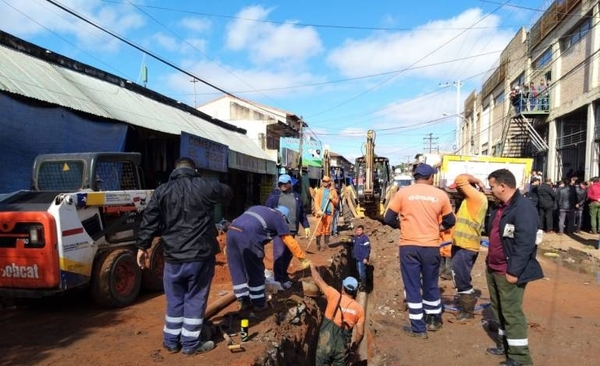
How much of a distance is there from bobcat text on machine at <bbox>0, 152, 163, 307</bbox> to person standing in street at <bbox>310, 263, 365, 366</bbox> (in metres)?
2.76

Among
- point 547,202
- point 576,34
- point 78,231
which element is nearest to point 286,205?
point 78,231

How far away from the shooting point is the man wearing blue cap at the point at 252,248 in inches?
229

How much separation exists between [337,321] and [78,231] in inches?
129

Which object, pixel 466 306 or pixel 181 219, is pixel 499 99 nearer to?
pixel 466 306

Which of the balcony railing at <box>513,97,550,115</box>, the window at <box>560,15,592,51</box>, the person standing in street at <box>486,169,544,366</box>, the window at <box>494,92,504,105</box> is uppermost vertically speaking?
the window at <box>560,15,592,51</box>

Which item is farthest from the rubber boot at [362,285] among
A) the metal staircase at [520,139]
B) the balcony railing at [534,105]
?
the balcony railing at [534,105]

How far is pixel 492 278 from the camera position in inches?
181

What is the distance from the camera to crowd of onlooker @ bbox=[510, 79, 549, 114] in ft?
72.6

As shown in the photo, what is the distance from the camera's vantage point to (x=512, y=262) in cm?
423

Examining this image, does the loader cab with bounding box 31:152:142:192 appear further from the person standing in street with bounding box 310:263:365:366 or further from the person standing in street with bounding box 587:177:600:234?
the person standing in street with bounding box 587:177:600:234

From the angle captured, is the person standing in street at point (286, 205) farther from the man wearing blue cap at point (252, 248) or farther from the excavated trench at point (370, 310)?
the man wearing blue cap at point (252, 248)

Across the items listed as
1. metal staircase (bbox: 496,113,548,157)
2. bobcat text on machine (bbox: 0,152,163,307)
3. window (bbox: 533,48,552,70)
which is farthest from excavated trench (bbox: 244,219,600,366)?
window (bbox: 533,48,552,70)

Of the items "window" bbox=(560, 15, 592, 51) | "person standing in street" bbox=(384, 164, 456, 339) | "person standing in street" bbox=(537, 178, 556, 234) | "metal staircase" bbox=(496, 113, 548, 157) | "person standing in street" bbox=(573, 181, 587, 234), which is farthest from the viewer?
"metal staircase" bbox=(496, 113, 548, 157)

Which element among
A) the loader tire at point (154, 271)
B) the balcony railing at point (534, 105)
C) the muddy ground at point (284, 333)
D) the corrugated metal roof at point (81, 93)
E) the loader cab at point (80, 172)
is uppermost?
the balcony railing at point (534, 105)
